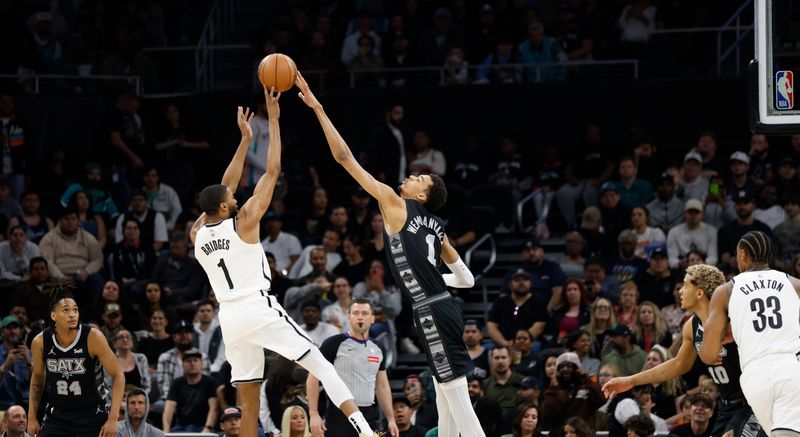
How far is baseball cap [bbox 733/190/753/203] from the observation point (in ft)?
55.0

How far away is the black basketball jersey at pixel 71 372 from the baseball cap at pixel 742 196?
871cm

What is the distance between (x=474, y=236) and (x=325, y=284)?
8.42 ft

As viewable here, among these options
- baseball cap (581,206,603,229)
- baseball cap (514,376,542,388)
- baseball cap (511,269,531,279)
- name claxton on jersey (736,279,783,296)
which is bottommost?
baseball cap (514,376,542,388)

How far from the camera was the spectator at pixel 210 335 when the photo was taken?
52.9ft

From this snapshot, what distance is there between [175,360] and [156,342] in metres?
0.61

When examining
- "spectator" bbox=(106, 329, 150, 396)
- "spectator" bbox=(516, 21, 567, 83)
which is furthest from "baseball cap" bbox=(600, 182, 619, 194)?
"spectator" bbox=(106, 329, 150, 396)

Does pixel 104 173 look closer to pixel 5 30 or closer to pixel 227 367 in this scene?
pixel 5 30

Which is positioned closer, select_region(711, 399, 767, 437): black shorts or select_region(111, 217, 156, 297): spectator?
select_region(711, 399, 767, 437): black shorts

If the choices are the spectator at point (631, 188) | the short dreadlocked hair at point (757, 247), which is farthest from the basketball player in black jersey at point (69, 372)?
the spectator at point (631, 188)

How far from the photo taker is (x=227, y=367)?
15.4 m

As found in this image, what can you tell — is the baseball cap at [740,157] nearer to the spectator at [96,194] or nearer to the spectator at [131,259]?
the spectator at [131,259]

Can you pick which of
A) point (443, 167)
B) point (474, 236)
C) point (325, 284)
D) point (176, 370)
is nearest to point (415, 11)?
point (443, 167)

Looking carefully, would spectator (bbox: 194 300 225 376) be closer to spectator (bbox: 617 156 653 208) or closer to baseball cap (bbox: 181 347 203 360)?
baseball cap (bbox: 181 347 203 360)

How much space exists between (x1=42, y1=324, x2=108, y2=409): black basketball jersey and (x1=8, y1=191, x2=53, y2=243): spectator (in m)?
7.30
